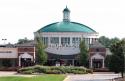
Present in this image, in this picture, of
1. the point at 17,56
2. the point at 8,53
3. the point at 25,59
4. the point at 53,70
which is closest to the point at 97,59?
the point at 25,59

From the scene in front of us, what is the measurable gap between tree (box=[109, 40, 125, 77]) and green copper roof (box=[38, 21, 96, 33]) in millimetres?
41981

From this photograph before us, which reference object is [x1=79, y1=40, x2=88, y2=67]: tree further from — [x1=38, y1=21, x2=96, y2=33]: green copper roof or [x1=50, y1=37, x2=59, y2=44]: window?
[x1=50, y1=37, x2=59, y2=44]: window

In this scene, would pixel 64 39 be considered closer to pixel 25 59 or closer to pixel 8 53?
pixel 25 59

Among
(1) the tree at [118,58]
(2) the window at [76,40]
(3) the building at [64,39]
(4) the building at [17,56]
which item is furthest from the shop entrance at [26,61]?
(1) the tree at [118,58]

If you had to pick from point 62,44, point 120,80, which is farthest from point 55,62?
point 120,80

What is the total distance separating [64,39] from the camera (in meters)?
109

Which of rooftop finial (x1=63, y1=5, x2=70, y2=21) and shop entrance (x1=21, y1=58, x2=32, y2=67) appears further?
rooftop finial (x1=63, y1=5, x2=70, y2=21)

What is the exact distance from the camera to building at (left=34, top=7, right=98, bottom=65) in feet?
350

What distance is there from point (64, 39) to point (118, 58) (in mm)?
43071

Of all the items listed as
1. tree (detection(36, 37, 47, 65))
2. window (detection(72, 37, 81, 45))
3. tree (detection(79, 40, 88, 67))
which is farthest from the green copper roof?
tree (detection(36, 37, 47, 65))

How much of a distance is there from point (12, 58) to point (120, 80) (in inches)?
1793

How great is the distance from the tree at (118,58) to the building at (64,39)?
37.7 metres

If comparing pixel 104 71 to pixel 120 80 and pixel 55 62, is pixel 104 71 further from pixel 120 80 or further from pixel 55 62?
pixel 120 80

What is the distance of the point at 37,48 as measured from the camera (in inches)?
3937
